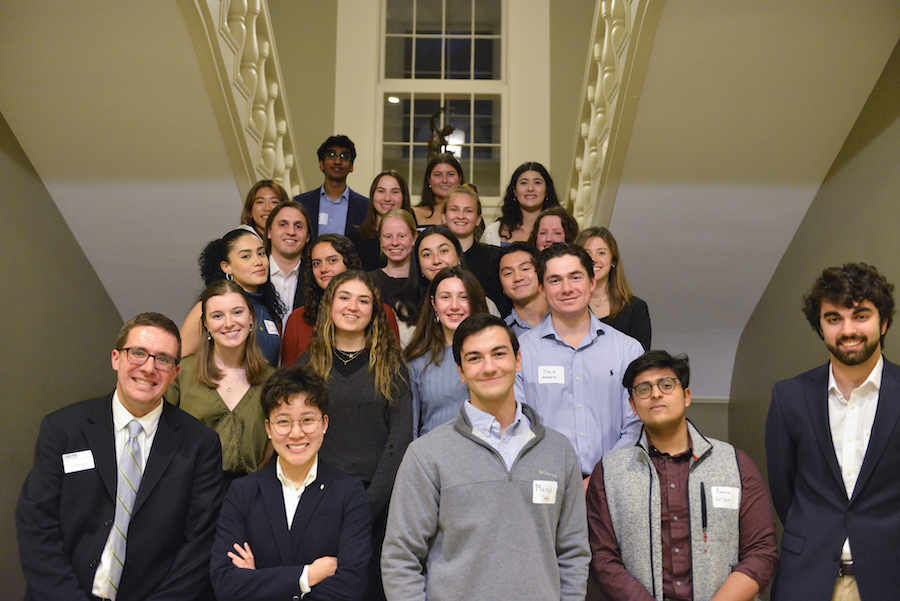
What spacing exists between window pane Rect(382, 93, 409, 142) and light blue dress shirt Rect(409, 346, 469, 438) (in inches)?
→ 203

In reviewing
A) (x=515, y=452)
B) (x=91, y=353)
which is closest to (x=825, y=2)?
(x=515, y=452)

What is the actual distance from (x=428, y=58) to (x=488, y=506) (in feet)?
Result: 21.2

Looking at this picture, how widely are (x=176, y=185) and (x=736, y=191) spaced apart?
3.08m

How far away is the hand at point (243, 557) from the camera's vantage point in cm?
201

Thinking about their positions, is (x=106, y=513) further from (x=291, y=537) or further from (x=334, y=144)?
(x=334, y=144)

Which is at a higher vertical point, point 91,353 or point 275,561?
point 91,353

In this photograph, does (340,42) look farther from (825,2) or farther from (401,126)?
(825,2)

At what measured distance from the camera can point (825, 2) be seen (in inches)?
124

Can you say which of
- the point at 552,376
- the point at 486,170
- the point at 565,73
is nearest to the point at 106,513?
the point at 552,376

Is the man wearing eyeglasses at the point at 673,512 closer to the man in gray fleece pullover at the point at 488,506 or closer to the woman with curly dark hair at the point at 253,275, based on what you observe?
the man in gray fleece pullover at the point at 488,506

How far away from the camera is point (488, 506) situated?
6.40ft

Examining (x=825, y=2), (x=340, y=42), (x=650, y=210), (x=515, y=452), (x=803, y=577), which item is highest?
(x=340, y=42)

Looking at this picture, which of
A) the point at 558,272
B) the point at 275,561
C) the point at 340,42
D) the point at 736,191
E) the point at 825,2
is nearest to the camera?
the point at 275,561

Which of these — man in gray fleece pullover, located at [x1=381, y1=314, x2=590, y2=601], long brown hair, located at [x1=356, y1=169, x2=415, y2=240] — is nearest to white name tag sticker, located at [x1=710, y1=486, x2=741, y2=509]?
man in gray fleece pullover, located at [x1=381, y1=314, x2=590, y2=601]
